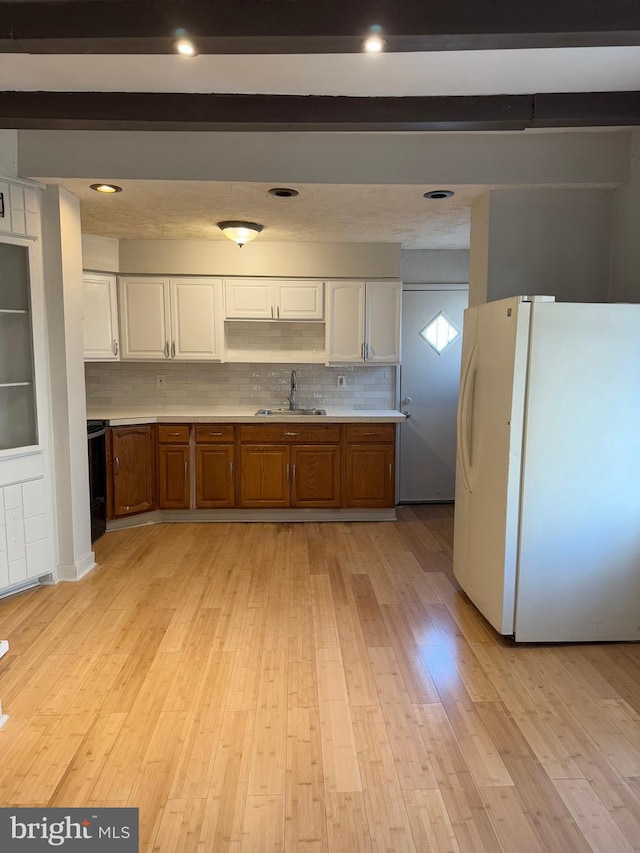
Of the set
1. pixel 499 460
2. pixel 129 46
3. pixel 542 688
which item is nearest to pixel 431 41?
pixel 129 46

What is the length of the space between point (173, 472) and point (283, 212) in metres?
2.28

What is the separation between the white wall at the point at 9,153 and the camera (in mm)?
2966

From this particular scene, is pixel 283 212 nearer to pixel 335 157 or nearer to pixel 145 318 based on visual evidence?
pixel 335 157

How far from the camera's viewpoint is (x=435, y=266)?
5.09 m

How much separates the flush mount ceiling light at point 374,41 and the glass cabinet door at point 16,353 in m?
2.25

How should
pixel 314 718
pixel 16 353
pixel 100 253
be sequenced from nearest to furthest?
pixel 314 718
pixel 16 353
pixel 100 253

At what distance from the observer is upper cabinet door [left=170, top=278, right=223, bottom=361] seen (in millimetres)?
4680

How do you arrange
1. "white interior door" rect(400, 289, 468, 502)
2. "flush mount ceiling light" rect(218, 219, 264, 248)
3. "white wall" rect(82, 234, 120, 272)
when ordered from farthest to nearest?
"white interior door" rect(400, 289, 468, 502)
"white wall" rect(82, 234, 120, 272)
"flush mount ceiling light" rect(218, 219, 264, 248)

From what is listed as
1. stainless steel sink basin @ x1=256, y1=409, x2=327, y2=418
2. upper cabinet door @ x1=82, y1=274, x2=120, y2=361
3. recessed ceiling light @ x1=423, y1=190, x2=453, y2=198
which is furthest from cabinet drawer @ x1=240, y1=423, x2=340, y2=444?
recessed ceiling light @ x1=423, y1=190, x2=453, y2=198

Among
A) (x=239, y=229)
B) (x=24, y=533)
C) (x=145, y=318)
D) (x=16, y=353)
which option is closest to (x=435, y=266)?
(x=239, y=229)

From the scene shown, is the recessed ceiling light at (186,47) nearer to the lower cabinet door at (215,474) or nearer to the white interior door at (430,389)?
the lower cabinet door at (215,474)

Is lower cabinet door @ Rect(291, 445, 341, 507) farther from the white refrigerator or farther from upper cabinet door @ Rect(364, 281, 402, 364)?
the white refrigerator

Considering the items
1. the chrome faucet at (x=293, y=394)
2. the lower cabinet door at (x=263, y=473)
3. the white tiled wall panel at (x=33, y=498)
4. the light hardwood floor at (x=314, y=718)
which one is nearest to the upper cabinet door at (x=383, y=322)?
the chrome faucet at (x=293, y=394)

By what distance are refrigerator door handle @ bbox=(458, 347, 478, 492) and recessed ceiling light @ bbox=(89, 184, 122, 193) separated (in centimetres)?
230
